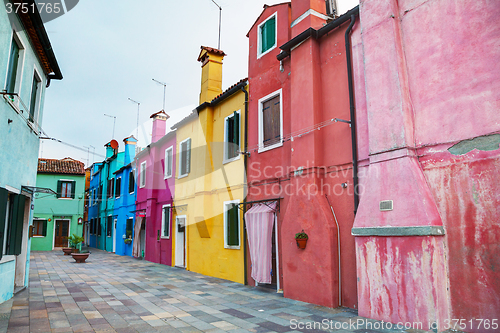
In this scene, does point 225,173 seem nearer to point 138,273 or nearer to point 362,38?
point 138,273

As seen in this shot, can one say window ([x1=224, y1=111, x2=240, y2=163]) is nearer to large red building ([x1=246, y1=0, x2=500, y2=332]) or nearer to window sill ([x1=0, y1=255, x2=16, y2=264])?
Result: large red building ([x1=246, y1=0, x2=500, y2=332])

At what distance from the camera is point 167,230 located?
1673 cm

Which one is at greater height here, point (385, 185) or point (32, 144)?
point (32, 144)

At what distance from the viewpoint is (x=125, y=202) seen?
22.9 metres

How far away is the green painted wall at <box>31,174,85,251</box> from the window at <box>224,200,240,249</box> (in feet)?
68.5

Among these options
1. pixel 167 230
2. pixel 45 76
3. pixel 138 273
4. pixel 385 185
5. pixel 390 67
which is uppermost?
pixel 45 76

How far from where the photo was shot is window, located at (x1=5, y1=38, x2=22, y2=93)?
7495 mm

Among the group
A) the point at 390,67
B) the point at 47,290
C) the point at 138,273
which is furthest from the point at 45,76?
the point at 390,67

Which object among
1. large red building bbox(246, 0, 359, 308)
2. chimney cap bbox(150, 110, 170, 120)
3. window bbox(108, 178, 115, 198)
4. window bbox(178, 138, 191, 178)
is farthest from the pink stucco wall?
window bbox(108, 178, 115, 198)

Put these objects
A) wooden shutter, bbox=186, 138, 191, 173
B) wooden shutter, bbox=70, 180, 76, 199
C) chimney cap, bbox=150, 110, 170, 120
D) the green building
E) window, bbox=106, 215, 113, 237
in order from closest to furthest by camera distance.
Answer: wooden shutter, bbox=186, 138, 191, 173, chimney cap, bbox=150, 110, 170, 120, window, bbox=106, 215, 113, 237, the green building, wooden shutter, bbox=70, 180, 76, 199

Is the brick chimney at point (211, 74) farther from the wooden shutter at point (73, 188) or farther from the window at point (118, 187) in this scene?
the wooden shutter at point (73, 188)

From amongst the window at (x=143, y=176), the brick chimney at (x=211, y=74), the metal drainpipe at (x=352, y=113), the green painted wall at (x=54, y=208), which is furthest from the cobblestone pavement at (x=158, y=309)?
the green painted wall at (x=54, y=208)

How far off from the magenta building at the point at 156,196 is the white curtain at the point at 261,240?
7267 millimetres

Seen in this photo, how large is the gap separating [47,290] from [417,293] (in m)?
9.23
